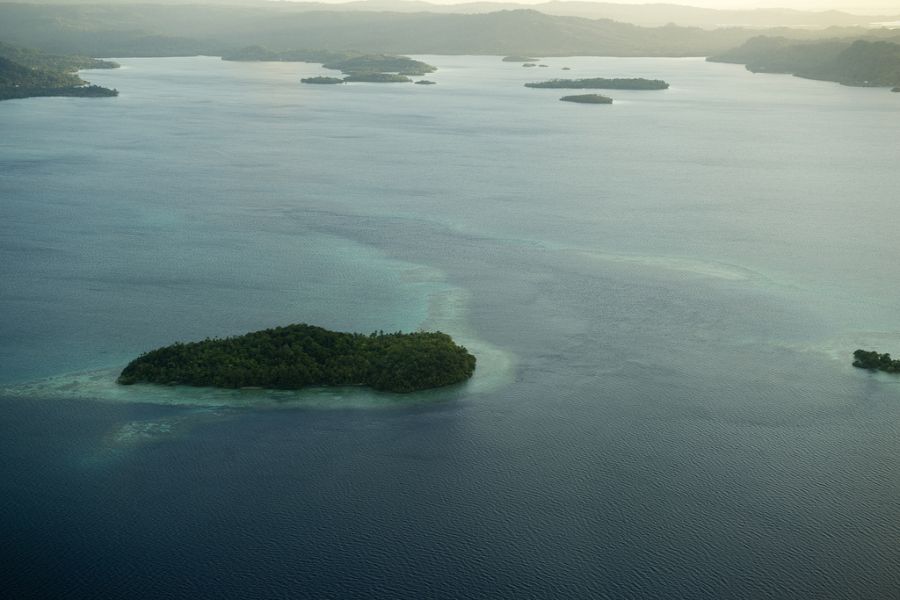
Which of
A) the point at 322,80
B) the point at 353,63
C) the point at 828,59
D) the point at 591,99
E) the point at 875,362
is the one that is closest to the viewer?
the point at 875,362

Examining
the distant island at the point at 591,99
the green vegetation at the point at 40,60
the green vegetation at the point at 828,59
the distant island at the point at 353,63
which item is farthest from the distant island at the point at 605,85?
the green vegetation at the point at 40,60

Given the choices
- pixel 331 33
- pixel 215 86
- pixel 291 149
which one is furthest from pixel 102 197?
pixel 331 33

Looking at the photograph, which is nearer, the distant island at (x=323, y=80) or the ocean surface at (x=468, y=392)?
the ocean surface at (x=468, y=392)

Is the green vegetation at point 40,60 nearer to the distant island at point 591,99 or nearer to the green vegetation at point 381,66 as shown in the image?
the green vegetation at point 381,66

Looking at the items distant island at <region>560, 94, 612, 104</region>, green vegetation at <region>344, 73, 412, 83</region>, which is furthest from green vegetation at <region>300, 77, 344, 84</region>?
distant island at <region>560, 94, 612, 104</region>

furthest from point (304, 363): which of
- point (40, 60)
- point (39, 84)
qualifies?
point (40, 60)

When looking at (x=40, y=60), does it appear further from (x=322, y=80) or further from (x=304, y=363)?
(x=304, y=363)
